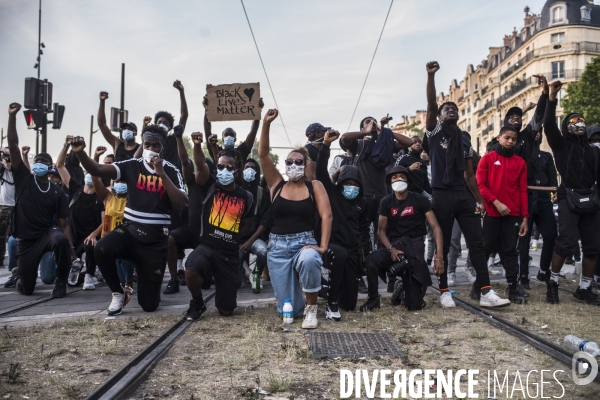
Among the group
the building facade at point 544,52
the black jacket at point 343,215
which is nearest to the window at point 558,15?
the building facade at point 544,52

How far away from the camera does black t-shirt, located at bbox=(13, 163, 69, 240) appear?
29.0 feet

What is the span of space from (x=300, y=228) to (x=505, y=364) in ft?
8.97

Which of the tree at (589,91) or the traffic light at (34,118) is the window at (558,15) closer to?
the tree at (589,91)

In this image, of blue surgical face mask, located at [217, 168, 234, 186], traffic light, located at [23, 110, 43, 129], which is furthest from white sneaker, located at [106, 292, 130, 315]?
traffic light, located at [23, 110, 43, 129]

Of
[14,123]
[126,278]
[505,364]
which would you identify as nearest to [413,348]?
[505,364]

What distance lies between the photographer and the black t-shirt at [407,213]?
24.3 ft

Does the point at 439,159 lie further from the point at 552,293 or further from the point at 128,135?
the point at 128,135

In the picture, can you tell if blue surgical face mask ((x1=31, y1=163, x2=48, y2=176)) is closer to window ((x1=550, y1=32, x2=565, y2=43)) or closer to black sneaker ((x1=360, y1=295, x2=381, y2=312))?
black sneaker ((x1=360, y1=295, x2=381, y2=312))

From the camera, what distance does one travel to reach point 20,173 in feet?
29.5

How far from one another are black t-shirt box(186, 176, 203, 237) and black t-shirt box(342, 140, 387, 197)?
8.21 ft

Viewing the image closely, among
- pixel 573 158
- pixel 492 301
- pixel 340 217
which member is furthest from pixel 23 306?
pixel 573 158

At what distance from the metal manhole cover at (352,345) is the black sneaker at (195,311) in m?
1.38

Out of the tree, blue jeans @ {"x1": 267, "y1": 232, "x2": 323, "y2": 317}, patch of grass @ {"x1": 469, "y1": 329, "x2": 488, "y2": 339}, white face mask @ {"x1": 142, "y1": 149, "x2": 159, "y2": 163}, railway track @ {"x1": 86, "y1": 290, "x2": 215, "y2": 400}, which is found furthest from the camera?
the tree

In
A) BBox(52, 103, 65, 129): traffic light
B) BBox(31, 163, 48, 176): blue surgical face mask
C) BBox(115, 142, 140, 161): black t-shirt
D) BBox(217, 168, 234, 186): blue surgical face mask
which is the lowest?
BBox(217, 168, 234, 186): blue surgical face mask
